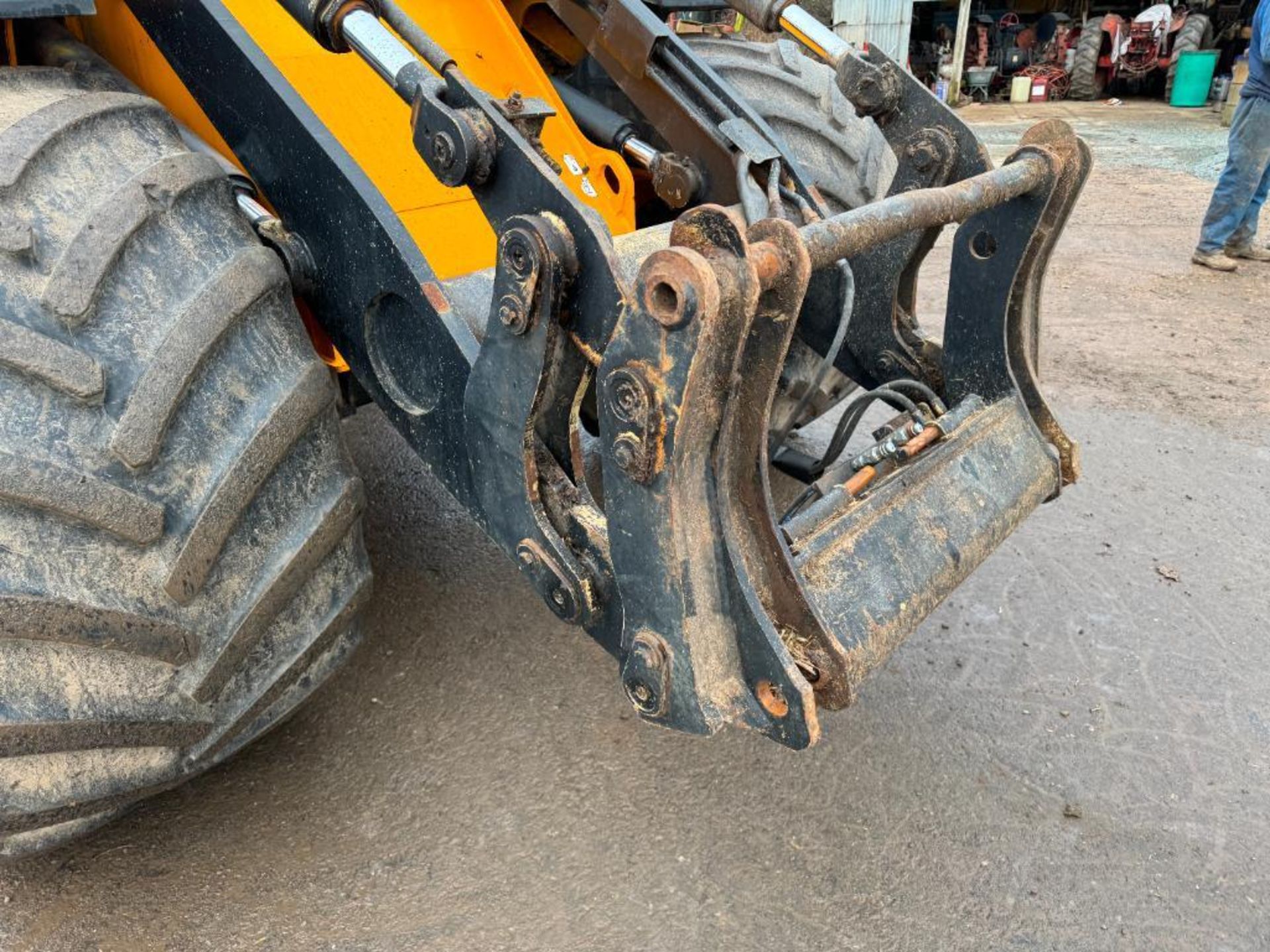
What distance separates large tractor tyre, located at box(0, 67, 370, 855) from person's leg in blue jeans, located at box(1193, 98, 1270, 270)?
213 inches

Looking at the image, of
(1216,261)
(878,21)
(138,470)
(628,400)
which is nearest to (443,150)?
(628,400)

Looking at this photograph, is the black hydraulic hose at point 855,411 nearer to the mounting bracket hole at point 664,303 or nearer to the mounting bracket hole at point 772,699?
the mounting bracket hole at point 772,699

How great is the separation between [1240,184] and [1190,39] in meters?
9.12

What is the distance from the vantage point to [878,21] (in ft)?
43.8

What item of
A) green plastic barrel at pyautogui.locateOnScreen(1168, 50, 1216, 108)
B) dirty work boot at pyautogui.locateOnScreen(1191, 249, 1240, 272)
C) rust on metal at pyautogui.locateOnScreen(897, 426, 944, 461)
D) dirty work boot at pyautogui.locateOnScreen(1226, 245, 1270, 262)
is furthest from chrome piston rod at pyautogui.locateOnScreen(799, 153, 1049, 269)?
green plastic barrel at pyautogui.locateOnScreen(1168, 50, 1216, 108)

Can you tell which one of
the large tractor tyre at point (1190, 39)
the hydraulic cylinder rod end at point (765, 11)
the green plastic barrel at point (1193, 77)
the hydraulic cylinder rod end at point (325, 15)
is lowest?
the green plastic barrel at point (1193, 77)

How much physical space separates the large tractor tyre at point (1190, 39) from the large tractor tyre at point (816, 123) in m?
12.2

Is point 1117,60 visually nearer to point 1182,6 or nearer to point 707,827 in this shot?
point 1182,6

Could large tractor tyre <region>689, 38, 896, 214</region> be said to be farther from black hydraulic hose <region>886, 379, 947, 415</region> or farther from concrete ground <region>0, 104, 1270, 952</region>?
concrete ground <region>0, 104, 1270, 952</region>

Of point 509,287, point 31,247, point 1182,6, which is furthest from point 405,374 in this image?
point 1182,6

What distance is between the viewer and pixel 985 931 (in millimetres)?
1701

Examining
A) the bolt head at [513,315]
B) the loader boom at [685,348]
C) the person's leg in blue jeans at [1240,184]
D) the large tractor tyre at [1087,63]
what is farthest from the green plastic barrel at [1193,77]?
the bolt head at [513,315]

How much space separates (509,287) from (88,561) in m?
0.64

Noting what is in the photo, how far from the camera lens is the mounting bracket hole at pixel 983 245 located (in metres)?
1.91
